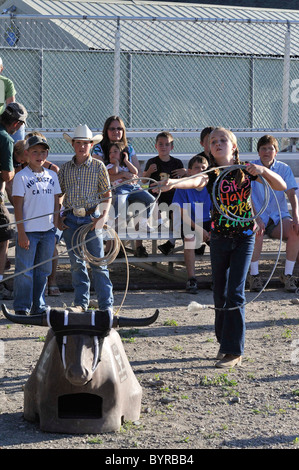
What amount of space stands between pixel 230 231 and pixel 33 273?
2.24 meters

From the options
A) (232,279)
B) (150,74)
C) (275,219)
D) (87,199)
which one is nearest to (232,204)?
(232,279)

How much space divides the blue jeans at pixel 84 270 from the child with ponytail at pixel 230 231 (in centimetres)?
141

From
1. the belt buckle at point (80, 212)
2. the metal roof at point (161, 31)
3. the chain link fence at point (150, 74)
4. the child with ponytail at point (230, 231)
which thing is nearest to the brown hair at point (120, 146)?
the belt buckle at point (80, 212)

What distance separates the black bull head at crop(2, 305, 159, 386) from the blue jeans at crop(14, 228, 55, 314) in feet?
8.60

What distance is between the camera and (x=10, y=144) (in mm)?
7680

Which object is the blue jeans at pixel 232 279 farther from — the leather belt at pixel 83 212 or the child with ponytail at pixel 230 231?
the leather belt at pixel 83 212

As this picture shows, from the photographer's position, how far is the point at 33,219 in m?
7.45

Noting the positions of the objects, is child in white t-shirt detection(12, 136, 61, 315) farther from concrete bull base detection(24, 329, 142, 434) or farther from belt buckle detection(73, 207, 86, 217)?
concrete bull base detection(24, 329, 142, 434)

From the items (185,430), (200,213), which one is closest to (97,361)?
(185,430)

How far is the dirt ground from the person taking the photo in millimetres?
4695

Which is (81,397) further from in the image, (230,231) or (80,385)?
(230,231)

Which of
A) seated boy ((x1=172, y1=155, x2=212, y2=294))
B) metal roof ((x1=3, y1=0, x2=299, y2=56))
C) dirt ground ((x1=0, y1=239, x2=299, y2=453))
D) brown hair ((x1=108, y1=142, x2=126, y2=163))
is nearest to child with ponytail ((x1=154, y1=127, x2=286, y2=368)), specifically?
dirt ground ((x1=0, y1=239, x2=299, y2=453))

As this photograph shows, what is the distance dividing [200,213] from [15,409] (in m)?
4.54

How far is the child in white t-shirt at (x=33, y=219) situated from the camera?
293 inches
